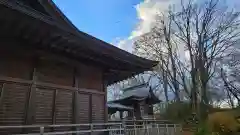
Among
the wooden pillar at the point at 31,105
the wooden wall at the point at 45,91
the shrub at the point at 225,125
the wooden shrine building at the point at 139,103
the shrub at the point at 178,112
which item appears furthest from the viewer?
the wooden shrine building at the point at 139,103

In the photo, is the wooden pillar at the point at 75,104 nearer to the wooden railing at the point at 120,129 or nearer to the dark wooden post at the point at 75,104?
the dark wooden post at the point at 75,104

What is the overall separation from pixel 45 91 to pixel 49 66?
708 mm

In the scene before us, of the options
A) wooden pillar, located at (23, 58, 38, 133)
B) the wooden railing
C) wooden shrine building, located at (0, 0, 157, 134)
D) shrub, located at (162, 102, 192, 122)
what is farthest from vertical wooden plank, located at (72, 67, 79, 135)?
shrub, located at (162, 102, 192, 122)

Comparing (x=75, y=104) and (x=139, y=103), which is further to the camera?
(x=139, y=103)

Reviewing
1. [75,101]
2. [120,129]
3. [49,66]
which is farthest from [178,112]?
[49,66]

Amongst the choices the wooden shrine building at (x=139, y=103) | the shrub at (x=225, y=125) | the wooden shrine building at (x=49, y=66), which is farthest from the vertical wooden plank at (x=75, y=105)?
the wooden shrine building at (x=139, y=103)

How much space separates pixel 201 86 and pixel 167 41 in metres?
6.78

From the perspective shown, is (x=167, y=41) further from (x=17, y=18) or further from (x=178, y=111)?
(x=17, y=18)

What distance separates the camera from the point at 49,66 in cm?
582

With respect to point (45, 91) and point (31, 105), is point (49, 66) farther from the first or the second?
point (31, 105)

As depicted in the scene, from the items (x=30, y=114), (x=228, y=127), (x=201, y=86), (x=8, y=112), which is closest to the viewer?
(x=8, y=112)

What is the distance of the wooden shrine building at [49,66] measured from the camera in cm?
446

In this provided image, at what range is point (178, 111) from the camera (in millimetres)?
21297

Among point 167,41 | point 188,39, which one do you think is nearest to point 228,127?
point 188,39
